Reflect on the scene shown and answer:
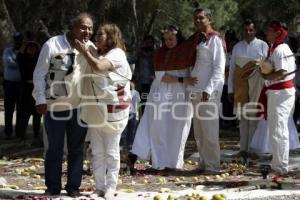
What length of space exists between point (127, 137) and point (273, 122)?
3973mm

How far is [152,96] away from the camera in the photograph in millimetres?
10852

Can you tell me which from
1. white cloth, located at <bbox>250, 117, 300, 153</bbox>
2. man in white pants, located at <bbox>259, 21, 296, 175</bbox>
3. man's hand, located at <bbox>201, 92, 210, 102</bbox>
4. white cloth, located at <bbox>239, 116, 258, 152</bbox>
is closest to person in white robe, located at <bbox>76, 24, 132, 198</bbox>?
man's hand, located at <bbox>201, 92, 210, 102</bbox>

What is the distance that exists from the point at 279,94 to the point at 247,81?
79.4 inches

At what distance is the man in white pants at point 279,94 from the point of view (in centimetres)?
970

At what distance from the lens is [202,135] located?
10.6 metres

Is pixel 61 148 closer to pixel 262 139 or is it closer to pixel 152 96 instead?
pixel 152 96

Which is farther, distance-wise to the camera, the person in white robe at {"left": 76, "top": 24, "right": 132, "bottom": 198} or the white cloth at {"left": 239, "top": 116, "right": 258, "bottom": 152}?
the white cloth at {"left": 239, "top": 116, "right": 258, "bottom": 152}

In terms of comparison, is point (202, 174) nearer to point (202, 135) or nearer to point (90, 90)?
point (202, 135)

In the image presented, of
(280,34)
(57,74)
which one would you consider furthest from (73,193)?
(280,34)

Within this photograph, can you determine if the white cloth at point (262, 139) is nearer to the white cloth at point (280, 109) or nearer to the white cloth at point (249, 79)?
the white cloth at point (249, 79)

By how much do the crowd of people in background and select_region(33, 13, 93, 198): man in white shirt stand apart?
11 millimetres

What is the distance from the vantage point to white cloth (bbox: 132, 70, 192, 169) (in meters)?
10.6

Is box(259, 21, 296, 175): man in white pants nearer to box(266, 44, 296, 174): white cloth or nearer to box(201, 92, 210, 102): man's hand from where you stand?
box(266, 44, 296, 174): white cloth

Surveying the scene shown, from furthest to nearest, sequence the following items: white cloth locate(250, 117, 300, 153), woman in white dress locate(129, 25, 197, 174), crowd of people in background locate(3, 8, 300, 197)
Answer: white cloth locate(250, 117, 300, 153), woman in white dress locate(129, 25, 197, 174), crowd of people in background locate(3, 8, 300, 197)
